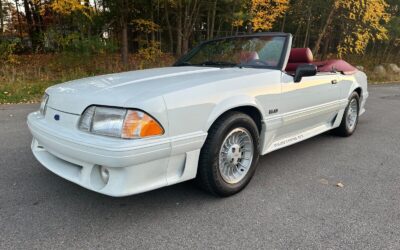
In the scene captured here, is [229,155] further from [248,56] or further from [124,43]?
[124,43]

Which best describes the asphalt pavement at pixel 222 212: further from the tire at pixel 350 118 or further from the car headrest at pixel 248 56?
the car headrest at pixel 248 56

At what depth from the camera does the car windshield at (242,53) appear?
139 inches

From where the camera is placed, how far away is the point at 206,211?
2.68 m

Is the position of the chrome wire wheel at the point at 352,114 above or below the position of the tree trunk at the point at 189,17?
below

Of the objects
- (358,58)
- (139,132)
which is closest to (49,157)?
(139,132)

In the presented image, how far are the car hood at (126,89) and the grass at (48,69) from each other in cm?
567

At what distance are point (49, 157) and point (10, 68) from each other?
9223 mm

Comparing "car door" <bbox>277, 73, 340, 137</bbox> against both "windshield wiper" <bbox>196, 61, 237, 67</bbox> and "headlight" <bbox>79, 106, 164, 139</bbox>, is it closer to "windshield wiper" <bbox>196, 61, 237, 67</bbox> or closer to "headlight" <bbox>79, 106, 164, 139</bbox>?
"windshield wiper" <bbox>196, 61, 237, 67</bbox>

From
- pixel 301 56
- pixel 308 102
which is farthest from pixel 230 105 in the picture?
pixel 301 56

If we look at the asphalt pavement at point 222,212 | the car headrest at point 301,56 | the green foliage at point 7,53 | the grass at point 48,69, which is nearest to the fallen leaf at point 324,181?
the asphalt pavement at point 222,212

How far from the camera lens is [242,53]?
3.71 m

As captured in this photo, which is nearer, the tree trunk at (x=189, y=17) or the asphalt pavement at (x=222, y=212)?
the asphalt pavement at (x=222, y=212)

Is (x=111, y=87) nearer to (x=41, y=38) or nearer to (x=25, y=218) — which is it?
(x=25, y=218)

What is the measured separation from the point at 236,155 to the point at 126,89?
111cm
